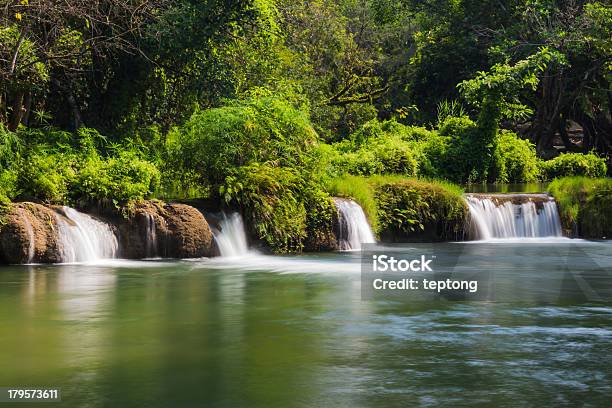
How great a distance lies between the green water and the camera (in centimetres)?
780

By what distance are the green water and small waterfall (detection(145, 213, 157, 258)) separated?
5.72 feet

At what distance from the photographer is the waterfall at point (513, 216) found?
2294 cm

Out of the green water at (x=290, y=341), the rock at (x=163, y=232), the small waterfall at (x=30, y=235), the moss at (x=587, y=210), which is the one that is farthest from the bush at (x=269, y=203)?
the moss at (x=587, y=210)

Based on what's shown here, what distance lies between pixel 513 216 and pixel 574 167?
471 inches

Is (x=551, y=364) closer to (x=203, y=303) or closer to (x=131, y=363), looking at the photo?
(x=131, y=363)

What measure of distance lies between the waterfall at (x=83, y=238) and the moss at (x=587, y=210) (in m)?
11.3

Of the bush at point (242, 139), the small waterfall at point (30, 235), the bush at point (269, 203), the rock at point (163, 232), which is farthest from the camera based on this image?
the bush at point (242, 139)

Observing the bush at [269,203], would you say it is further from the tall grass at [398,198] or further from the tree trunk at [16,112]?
the tree trunk at [16,112]

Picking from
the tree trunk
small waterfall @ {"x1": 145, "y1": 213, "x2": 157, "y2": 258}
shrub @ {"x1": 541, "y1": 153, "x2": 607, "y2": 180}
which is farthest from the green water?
shrub @ {"x1": 541, "y1": 153, "x2": 607, "y2": 180}

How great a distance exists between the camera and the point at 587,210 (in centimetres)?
2378

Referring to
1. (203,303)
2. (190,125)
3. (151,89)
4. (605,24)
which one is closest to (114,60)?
(151,89)

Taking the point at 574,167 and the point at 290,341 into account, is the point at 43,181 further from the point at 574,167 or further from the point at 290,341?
the point at 574,167

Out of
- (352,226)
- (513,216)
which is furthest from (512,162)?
(352,226)

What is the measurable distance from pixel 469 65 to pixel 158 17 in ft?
69.9
